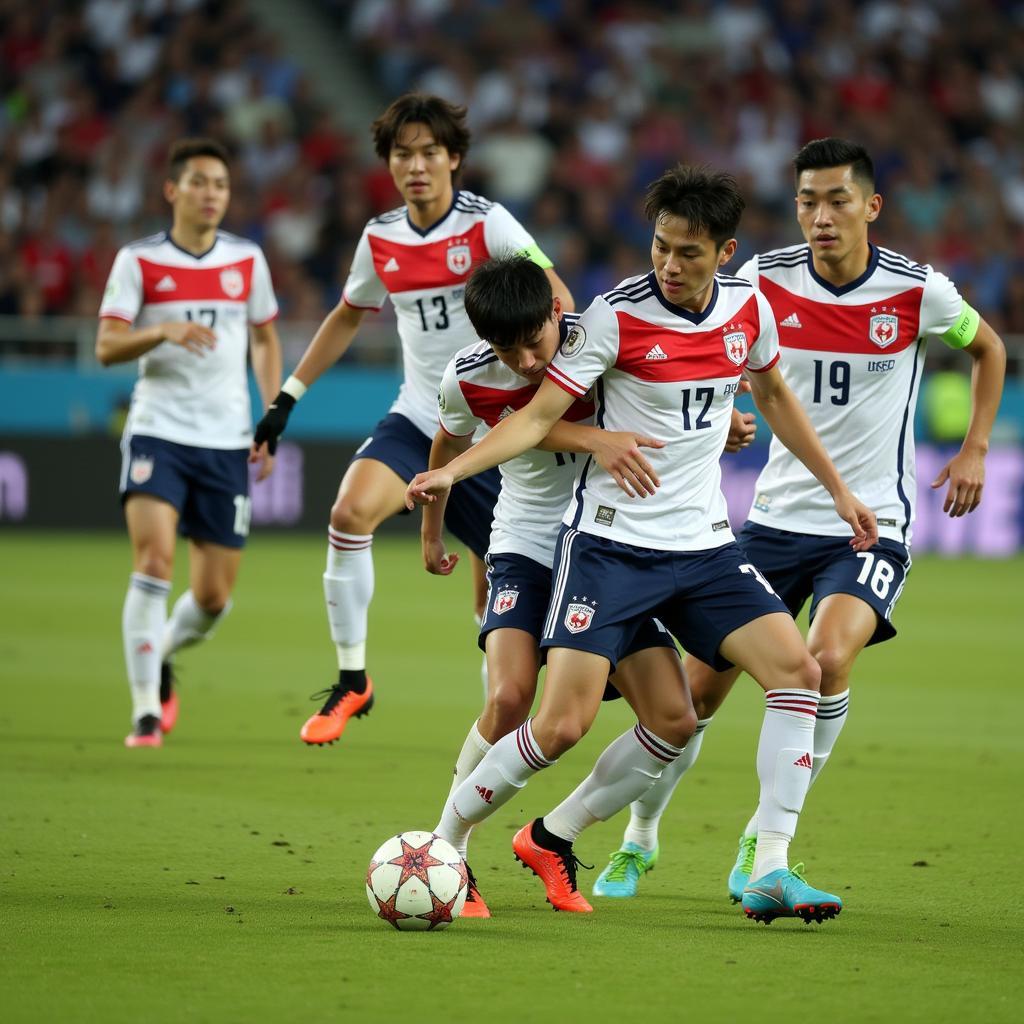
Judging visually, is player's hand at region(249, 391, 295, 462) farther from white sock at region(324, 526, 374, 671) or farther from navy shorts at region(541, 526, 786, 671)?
navy shorts at region(541, 526, 786, 671)

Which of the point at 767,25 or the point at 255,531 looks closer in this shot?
the point at 255,531

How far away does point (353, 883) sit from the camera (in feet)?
18.1

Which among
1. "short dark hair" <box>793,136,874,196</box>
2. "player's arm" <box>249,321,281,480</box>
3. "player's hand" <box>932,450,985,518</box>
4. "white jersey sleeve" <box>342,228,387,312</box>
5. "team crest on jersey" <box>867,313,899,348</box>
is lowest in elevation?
"player's hand" <box>932,450,985,518</box>

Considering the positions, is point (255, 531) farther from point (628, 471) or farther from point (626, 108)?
point (628, 471)

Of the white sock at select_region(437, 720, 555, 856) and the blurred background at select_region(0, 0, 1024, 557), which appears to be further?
the blurred background at select_region(0, 0, 1024, 557)

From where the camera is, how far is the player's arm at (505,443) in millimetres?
4930

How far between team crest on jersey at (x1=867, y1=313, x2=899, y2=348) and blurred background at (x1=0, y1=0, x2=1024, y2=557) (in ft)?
37.7

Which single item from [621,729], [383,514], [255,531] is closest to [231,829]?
[383,514]

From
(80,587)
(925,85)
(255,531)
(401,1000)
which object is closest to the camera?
(401,1000)

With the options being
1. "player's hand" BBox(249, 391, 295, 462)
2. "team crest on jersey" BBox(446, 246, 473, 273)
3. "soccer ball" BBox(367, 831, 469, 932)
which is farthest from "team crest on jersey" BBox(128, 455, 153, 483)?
"soccer ball" BBox(367, 831, 469, 932)

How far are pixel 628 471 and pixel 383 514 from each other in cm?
252

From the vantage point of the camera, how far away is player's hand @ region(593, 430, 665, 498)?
5.03 meters

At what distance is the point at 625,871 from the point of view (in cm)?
558

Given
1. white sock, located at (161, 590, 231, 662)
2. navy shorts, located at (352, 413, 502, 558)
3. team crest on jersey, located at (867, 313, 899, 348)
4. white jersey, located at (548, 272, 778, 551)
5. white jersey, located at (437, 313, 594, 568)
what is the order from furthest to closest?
white sock, located at (161, 590, 231, 662), navy shorts, located at (352, 413, 502, 558), team crest on jersey, located at (867, 313, 899, 348), white jersey, located at (437, 313, 594, 568), white jersey, located at (548, 272, 778, 551)
